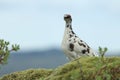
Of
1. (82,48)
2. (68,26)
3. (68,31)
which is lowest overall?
(82,48)

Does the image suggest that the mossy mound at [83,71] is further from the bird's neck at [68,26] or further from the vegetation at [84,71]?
the bird's neck at [68,26]

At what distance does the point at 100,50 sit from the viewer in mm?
8016

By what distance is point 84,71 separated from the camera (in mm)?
10680

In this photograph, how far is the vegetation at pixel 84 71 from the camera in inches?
319

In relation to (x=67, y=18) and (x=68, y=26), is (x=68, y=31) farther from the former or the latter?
(x=67, y=18)

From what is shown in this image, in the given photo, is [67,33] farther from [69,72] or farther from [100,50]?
[100,50]

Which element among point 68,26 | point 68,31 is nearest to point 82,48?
point 68,31

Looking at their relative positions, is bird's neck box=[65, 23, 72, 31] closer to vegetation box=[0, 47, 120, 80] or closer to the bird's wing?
the bird's wing

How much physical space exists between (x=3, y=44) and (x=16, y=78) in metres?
5.93

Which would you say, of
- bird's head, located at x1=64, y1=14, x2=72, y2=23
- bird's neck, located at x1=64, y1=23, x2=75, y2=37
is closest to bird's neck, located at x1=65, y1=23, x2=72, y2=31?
bird's neck, located at x1=64, y1=23, x2=75, y2=37

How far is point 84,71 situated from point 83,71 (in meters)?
0.03

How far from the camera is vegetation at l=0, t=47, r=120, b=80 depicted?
319 inches

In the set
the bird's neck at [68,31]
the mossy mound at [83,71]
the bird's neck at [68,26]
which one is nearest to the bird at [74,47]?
the bird's neck at [68,31]

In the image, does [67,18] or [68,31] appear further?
[67,18]
